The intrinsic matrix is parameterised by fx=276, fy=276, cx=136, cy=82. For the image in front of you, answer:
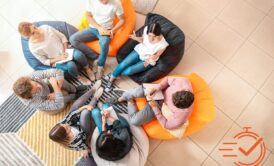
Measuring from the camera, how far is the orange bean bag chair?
2.86m

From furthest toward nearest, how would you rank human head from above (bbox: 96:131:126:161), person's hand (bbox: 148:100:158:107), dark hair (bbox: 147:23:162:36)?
person's hand (bbox: 148:100:158:107) → dark hair (bbox: 147:23:162:36) → human head from above (bbox: 96:131:126:161)

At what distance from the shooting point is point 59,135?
245 cm

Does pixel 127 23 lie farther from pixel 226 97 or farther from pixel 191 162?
pixel 191 162

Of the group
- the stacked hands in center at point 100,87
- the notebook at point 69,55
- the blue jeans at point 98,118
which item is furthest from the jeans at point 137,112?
the notebook at point 69,55

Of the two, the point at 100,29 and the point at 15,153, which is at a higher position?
the point at 100,29

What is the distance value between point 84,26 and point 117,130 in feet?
4.86

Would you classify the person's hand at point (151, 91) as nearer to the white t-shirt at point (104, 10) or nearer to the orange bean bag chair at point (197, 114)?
the orange bean bag chair at point (197, 114)

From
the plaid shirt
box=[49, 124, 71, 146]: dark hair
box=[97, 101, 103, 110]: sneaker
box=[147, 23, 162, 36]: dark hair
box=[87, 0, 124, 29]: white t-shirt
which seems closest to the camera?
box=[49, 124, 71, 146]: dark hair

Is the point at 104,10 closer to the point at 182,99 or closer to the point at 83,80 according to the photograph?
the point at 83,80

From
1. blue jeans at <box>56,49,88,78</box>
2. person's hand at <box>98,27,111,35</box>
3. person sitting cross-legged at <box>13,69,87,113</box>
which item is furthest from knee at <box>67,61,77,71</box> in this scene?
person's hand at <box>98,27,111,35</box>

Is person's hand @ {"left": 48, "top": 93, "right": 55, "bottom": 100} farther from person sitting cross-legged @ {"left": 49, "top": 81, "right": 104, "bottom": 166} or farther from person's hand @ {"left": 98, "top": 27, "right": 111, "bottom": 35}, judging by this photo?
person's hand @ {"left": 98, "top": 27, "right": 111, "bottom": 35}

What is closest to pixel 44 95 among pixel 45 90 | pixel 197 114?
pixel 45 90

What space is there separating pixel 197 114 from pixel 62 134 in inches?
54.2

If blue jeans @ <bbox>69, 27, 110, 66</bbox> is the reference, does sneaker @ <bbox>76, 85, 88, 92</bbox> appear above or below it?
below
